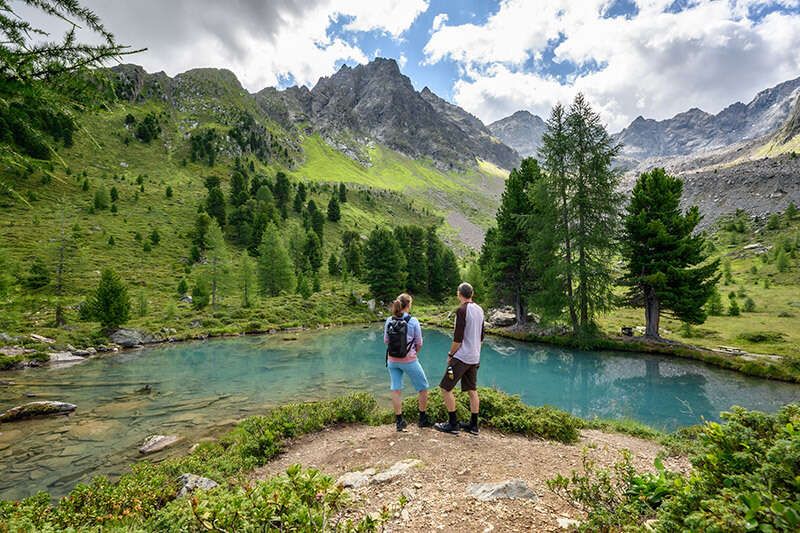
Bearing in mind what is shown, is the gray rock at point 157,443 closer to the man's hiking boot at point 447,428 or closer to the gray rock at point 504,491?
the man's hiking boot at point 447,428

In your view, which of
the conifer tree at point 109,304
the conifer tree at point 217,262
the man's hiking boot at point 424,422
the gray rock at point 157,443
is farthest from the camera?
the conifer tree at point 217,262

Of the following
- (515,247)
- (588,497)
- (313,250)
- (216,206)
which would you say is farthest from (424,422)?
(216,206)

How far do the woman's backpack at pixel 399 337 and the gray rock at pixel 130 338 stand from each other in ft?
103

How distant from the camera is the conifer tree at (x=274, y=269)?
57031mm

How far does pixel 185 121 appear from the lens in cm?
13862

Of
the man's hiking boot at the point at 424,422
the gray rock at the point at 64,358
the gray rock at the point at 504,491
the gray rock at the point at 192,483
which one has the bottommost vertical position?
the gray rock at the point at 64,358

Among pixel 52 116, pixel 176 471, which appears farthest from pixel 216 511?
pixel 176 471

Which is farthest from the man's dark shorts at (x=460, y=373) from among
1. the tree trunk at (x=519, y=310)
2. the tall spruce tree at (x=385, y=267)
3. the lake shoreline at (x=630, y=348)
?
the tall spruce tree at (x=385, y=267)

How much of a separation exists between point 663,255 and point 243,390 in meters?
27.5

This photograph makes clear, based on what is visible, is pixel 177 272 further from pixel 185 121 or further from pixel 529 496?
pixel 185 121

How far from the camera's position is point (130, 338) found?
30.5 m

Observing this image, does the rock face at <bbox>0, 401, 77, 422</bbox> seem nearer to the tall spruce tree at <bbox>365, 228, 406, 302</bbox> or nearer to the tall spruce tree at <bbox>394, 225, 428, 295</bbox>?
the tall spruce tree at <bbox>365, 228, 406, 302</bbox>

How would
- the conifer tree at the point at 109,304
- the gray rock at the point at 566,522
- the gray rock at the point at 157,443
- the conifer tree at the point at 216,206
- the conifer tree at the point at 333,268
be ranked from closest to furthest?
the gray rock at the point at 566,522 < the gray rock at the point at 157,443 < the conifer tree at the point at 109,304 < the conifer tree at the point at 333,268 < the conifer tree at the point at 216,206

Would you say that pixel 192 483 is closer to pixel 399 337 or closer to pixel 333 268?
pixel 399 337
